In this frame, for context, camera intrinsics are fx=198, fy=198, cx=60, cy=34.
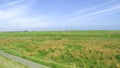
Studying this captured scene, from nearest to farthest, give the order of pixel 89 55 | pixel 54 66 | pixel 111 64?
pixel 54 66
pixel 111 64
pixel 89 55

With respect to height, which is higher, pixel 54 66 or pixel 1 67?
pixel 1 67

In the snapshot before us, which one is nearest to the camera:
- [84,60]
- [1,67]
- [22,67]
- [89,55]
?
[1,67]

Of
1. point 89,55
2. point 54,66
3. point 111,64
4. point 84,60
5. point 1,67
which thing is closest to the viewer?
point 1,67

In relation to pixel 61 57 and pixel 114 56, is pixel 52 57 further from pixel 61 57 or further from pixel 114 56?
pixel 114 56

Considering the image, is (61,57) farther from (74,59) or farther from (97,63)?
(97,63)

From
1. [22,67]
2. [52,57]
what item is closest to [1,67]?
[22,67]

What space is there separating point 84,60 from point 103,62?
2.53 m

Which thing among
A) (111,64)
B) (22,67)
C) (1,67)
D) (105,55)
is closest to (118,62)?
(111,64)

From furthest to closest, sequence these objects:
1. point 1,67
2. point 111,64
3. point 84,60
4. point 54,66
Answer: point 84,60 < point 111,64 < point 54,66 < point 1,67

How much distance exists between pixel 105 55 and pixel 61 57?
5543 mm

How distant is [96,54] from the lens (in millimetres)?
25609

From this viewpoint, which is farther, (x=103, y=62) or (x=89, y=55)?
(x=89, y=55)

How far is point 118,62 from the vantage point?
21.3 m

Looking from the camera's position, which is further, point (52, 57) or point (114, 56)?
point (52, 57)
